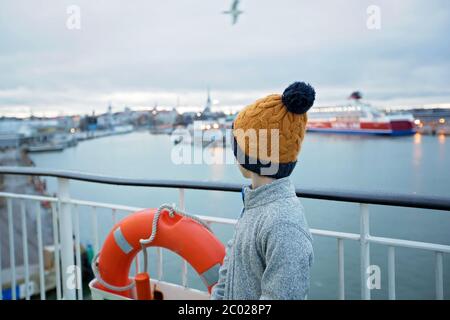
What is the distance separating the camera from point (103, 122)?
9281 millimetres

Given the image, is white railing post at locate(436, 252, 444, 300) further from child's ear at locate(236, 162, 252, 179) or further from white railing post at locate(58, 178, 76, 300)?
white railing post at locate(58, 178, 76, 300)

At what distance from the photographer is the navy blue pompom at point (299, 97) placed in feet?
2.68

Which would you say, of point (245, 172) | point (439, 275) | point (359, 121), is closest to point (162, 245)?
point (245, 172)

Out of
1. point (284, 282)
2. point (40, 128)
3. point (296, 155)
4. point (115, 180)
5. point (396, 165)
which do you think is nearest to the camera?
point (284, 282)

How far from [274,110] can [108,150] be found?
15378 mm

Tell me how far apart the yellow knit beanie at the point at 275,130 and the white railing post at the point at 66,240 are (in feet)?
4.50

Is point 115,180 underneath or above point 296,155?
underneath

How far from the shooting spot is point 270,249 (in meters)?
0.80

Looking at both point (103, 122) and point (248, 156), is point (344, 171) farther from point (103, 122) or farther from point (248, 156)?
point (248, 156)

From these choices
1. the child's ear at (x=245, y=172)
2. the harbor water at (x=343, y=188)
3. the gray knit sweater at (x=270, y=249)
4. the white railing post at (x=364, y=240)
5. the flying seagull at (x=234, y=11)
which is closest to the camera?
the gray knit sweater at (x=270, y=249)

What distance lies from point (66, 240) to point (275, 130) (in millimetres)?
1645

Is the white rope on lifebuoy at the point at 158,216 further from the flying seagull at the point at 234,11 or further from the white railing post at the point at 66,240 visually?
the flying seagull at the point at 234,11

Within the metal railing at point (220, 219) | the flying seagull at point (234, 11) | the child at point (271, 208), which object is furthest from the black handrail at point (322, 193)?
the flying seagull at point (234, 11)
